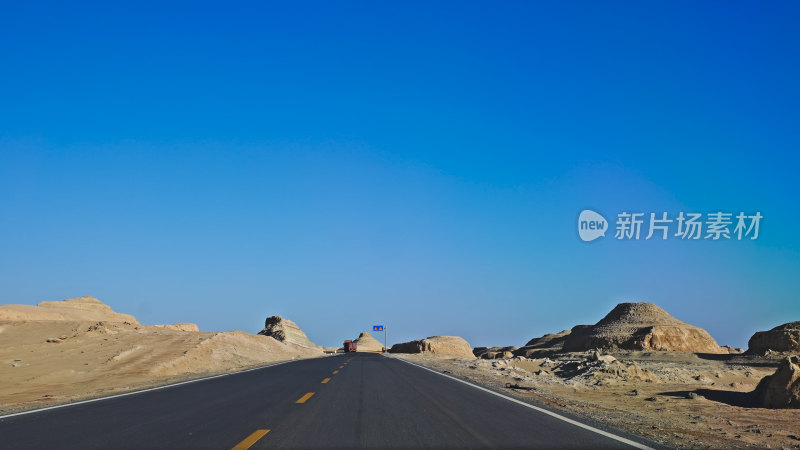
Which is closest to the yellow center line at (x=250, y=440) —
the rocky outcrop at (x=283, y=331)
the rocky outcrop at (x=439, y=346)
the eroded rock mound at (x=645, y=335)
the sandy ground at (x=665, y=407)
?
the sandy ground at (x=665, y=407)

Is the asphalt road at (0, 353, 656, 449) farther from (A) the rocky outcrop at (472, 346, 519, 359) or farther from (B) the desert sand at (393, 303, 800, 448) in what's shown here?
(A) the rocky outcrop at (472, 346, 519, 359)

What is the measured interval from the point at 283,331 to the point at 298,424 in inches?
4578

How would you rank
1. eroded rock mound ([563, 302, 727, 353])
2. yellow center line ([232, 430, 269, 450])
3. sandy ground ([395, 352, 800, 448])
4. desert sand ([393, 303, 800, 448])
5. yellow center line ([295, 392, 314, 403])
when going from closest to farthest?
1. yellow center line ([232, 430, 269, 450])
2. sandy ground ([395, 352, 800, 448])
3. desert sand ([393, 303, 800, 448])
4. yellow center line ([295, 392, 314, 403])
5. eroded rock mound ([563, 302, 727, 353])

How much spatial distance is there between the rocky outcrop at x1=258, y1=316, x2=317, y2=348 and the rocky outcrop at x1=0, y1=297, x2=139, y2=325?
28.5 m

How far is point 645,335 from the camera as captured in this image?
60.4m

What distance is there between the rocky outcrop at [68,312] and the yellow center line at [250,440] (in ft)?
242

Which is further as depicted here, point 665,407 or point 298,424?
point 665,407

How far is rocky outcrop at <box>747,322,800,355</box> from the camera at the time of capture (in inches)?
1763

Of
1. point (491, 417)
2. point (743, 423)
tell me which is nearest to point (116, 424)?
point (491, 417)

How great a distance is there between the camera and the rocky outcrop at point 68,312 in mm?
74875

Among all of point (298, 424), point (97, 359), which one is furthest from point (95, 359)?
point (298, 424)

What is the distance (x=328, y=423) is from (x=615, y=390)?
13.6 metres

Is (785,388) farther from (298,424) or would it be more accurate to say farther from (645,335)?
(645,335)

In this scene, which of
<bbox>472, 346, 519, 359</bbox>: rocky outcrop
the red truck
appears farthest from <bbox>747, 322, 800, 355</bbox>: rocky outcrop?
the red truck
